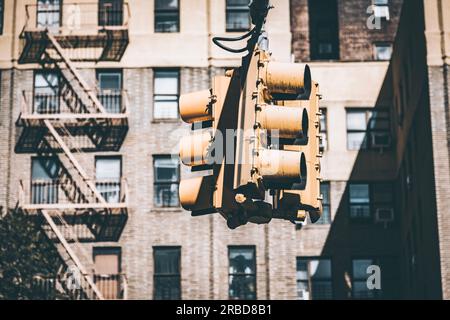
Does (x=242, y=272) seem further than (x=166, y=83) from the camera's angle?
No

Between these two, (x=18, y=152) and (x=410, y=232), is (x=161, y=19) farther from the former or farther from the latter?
(x=410, y=232)

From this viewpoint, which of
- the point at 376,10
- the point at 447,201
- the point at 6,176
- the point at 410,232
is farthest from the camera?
the point at 376,10

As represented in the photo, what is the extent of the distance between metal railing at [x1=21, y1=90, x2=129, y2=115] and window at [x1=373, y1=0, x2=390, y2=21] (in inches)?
535

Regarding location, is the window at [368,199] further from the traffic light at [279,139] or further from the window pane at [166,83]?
the traffic light at [279,139]

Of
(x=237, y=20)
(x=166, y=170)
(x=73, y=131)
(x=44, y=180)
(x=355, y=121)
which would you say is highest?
(x=237, y=20)

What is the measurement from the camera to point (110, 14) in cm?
4309

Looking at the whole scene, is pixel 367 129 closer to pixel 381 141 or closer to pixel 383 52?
pixel 381 141

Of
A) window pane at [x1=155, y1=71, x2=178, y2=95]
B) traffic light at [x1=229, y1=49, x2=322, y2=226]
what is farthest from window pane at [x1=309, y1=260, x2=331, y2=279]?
traffic light at [x1=229, y1=49, x2=322, y2=226]

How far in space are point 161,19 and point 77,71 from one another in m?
3.73

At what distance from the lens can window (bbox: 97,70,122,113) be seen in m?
42.0

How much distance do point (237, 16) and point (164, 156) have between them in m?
6.03

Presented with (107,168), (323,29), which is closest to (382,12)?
(323,29)

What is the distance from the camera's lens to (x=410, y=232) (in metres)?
38.8
